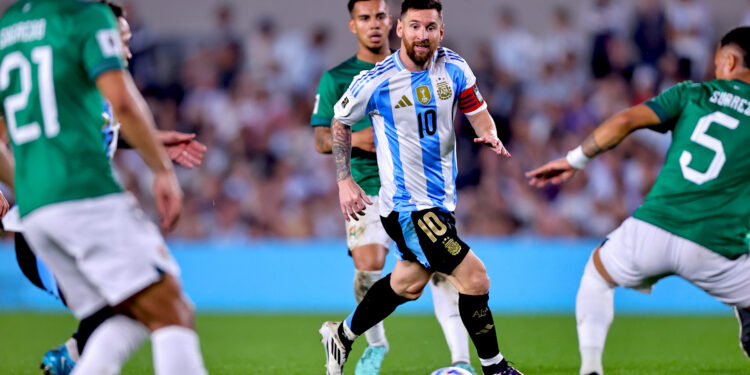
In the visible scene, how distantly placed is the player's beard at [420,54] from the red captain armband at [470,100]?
1.14 feet

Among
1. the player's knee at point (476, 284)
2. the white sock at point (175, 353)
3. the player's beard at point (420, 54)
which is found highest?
the player's beard at point (420, 54)

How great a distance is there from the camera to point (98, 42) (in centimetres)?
367

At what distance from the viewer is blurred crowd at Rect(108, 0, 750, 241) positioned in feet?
43.9

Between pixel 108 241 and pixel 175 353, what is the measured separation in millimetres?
555

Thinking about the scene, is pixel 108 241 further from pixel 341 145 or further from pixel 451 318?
pixel 451 318

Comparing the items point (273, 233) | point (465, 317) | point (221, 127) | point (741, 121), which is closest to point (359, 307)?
point (465, 317)

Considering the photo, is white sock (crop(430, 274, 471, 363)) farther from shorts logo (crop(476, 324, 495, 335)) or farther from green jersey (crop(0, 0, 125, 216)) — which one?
green jersey (crop(0, 0, 125, 216))

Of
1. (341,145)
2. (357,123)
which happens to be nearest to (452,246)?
(341,145)

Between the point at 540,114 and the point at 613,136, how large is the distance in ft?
31.8

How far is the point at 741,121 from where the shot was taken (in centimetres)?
455

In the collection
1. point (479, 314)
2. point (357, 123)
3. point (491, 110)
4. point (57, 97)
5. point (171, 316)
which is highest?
point (57, 97)

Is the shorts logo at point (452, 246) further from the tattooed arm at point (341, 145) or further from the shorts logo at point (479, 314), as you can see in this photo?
the tattooed arm at point (341, 145)

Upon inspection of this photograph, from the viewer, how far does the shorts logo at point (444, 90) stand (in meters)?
5.55

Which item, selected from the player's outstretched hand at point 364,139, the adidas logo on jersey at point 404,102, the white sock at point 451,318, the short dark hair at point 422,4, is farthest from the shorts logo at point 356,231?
the short dark hair at point 422,4
